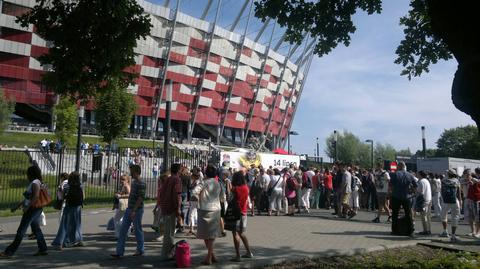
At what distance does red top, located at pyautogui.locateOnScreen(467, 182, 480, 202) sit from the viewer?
422 inches

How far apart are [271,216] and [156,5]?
46436 millimetres

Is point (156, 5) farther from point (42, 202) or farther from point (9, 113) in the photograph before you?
point (42, 202)

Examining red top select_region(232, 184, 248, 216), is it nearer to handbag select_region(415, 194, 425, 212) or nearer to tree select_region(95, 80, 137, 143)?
handbag select_region(415, 194, 425, 212)

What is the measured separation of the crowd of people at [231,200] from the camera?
7715mm

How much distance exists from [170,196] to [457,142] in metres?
93.8

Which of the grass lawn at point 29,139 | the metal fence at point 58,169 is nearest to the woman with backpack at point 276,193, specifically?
the metal fence at point 58,169

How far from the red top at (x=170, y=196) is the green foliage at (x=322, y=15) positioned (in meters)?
3.76

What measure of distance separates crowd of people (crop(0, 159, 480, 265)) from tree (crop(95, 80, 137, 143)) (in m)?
14.5

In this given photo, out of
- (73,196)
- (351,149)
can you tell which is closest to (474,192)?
(73,196)

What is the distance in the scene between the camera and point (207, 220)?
7414 millimetres

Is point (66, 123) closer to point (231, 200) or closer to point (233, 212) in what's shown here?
point (231, 200)

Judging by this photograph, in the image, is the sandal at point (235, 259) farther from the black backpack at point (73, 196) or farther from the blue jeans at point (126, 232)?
the black backpack at point (73, 196)

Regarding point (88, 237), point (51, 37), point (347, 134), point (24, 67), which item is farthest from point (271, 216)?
point (347, 134)

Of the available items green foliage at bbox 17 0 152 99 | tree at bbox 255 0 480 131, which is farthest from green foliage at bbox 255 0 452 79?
green foliage at bbox 17 0 152 99
